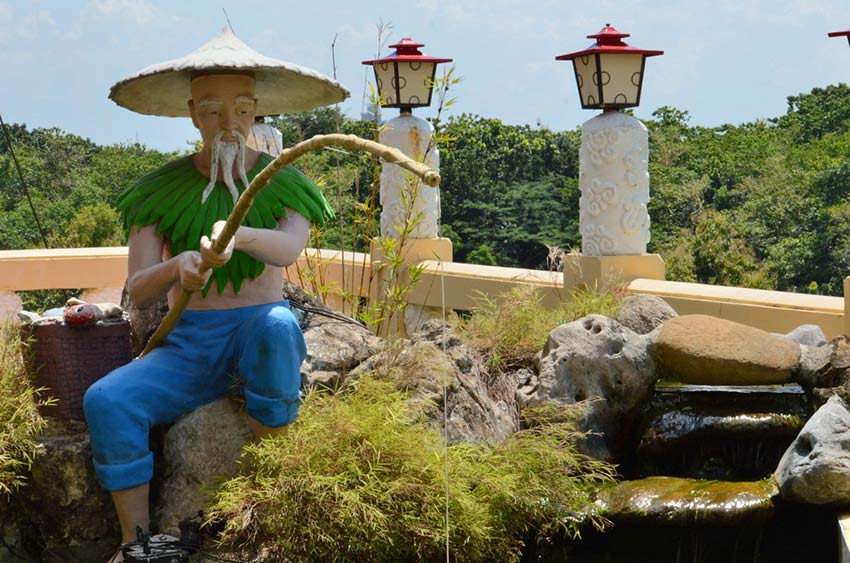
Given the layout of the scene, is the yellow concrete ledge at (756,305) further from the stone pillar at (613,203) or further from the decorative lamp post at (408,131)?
the decorative lamp post at (408,131)

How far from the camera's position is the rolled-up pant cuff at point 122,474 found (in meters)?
4.56

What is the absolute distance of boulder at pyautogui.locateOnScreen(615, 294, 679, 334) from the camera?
22.3ft

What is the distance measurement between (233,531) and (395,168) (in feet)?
17.1

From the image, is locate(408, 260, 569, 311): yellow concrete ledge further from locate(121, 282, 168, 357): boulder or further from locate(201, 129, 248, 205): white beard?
locate(201, 129, 248, 205): white beard

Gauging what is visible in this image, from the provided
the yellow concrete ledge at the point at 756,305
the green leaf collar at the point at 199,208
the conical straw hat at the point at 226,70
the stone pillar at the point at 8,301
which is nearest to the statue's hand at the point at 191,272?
the green leaf collar at the point at 199,208

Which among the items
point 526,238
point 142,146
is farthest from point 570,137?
point 142,146

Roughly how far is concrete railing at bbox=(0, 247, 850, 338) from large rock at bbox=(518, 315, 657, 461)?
4.76 feet

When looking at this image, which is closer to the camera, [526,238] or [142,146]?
[526,238]

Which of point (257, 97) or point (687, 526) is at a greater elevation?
point (257, 97)

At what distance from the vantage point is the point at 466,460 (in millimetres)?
4891

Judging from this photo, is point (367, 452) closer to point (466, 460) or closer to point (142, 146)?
point (466, 460)

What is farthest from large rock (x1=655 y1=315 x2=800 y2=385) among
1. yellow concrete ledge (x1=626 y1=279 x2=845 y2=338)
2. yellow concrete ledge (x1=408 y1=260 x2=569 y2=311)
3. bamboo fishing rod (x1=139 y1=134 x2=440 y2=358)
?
bamboo fishing rod (x1=139 y1=134 x2=440 y2=358)

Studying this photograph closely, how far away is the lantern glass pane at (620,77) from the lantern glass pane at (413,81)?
1.66 m

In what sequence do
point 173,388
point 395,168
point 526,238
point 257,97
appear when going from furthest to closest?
1. point 526,238
2. point 395,168
3. point 257,97
4. point 173,388
